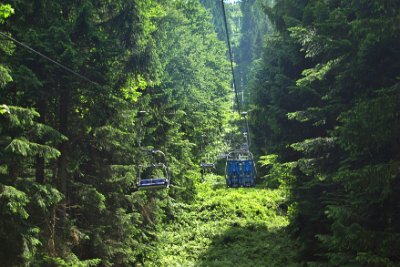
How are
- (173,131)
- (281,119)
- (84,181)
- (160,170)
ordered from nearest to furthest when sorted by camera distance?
(84,181) → (281,119) → (160,170) → (173,131)

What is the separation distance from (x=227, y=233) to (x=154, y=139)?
6.08 meters

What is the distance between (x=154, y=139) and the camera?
19172mm

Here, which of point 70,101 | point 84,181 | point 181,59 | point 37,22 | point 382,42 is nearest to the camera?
point 382,42

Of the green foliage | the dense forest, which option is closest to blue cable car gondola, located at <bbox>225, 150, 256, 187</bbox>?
the dense forest

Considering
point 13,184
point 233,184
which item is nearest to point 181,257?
point 233,184

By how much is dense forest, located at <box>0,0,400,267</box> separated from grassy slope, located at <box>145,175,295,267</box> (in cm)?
12

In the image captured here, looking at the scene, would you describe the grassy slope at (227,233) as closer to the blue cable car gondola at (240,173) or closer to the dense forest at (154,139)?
the dense forest at (154,139)

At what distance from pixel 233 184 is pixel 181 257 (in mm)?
3726

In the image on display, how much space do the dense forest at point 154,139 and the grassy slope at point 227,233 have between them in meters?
0.12

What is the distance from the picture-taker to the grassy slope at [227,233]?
59.8 ft

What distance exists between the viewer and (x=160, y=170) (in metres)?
17.9

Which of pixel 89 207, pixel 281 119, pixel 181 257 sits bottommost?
pixel 181 257

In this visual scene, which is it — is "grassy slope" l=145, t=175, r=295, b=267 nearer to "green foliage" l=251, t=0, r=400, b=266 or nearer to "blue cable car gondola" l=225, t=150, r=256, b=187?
"blue cable car gondola" l=225, t=150, r=256, b=187

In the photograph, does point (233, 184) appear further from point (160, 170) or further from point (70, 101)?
point (70, 101)
